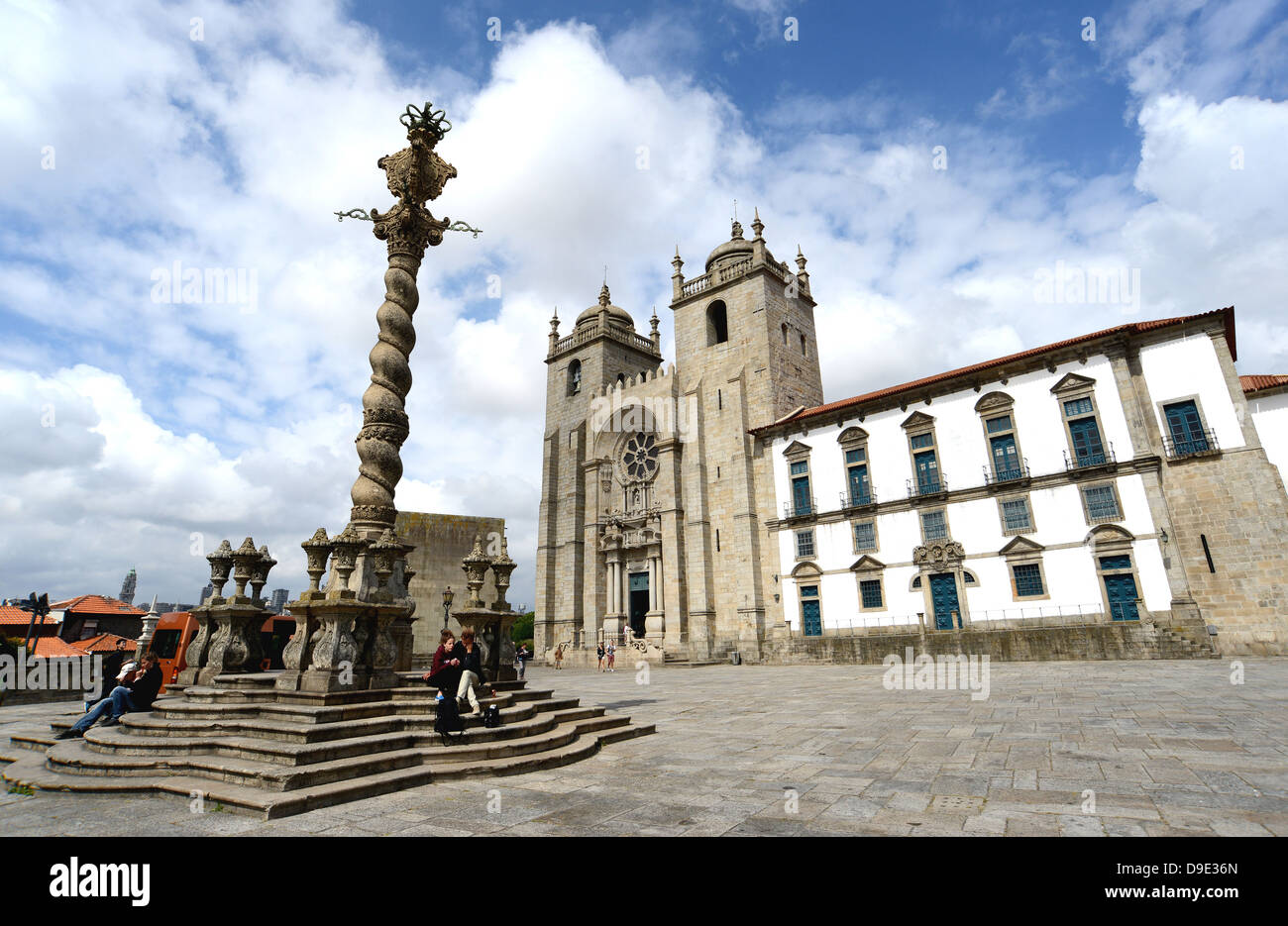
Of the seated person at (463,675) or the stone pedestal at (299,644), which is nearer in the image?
the seated person at (463,675)

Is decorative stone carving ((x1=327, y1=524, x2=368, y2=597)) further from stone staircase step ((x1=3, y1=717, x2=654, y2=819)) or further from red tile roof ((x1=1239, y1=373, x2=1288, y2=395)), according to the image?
red tile roof ((x1=1239, y1=373, x2=1288, y2=395))

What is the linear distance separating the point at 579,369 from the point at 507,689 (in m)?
31.4

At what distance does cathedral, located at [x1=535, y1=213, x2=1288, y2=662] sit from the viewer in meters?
18.6

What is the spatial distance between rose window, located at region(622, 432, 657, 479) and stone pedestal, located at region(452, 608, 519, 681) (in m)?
24.2

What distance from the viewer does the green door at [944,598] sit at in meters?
22.7

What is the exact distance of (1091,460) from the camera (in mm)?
20891

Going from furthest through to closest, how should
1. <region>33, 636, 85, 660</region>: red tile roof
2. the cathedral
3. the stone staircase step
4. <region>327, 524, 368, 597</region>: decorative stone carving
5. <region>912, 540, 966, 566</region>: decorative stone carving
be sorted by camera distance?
<region>912, 540, 966, 566</region>: decorative stone carving < <region>33, 636, 85, 660</region>: red tile roof < the cathedral < <region>327, 524, 368, 597</region>: decorative stone carving < the stone staircase step

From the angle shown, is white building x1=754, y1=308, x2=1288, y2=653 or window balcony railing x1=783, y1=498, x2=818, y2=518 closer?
white building x1=754, y1=308, x2=1288, y2=653

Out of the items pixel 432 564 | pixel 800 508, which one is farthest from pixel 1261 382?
pixel 432 564

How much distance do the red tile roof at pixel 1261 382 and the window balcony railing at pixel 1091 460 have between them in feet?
14.6

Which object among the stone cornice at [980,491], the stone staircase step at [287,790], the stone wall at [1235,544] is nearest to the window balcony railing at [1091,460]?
the stone cornice at [980,491]

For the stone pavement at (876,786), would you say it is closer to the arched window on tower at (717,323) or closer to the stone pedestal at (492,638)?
the stone pedestal at (492,638)

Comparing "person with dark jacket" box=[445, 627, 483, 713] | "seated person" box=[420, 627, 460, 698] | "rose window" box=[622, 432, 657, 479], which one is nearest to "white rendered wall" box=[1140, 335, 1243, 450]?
"rose window" box=[622, 432, 657, 479]
